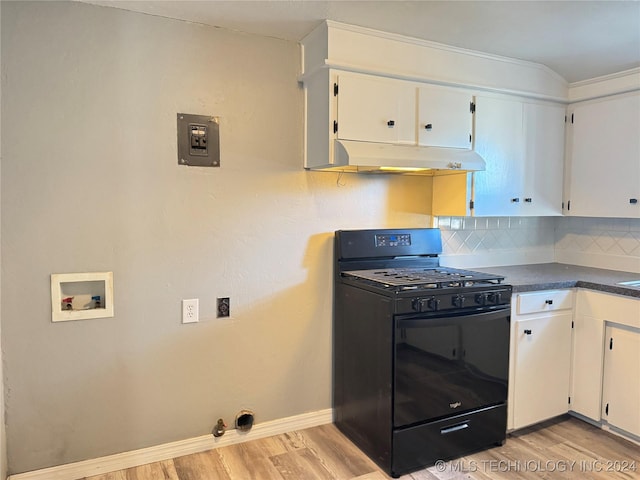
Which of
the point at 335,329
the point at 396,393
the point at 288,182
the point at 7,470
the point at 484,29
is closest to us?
the point at 7,470

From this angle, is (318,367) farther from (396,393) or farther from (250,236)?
(250,236)

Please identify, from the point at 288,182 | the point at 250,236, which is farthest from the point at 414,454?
the point at 288,182

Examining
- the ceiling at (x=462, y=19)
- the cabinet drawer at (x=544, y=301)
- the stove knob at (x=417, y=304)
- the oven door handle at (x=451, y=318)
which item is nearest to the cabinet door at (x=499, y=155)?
the ceiling at (x=462, y=19)

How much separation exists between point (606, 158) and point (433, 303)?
175cm

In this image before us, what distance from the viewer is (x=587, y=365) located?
2689 mm

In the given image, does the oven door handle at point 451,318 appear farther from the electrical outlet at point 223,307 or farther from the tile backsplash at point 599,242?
the tile backsplash at point 599,242

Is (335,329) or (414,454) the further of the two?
(335,329)

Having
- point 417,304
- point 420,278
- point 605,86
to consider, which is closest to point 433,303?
point 417,304

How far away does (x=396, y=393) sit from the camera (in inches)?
86.7

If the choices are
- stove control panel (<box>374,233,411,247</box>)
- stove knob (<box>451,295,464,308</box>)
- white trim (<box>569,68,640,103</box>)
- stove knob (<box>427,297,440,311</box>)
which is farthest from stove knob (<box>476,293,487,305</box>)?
white trim (<box>569,68,640,103</box>)

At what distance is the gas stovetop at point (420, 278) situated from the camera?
2221 millimetres

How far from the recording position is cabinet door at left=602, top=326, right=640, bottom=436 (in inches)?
97.1

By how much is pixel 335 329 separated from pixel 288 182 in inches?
35.8

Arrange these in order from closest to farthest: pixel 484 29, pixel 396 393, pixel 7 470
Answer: pixel 7 470 → pixel 396 393 → pixel 484 29
